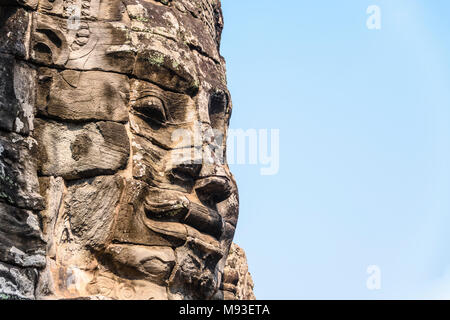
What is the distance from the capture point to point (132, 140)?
Result: 11.8 meters

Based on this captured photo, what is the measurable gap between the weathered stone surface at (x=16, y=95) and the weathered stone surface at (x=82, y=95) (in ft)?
0.52

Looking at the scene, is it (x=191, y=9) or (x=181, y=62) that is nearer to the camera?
(x=181, y=62)

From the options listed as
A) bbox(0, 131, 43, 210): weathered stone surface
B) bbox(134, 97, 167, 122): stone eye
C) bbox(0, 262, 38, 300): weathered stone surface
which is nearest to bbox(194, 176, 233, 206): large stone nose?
bbox(134, 97, 167, 122): stone eye

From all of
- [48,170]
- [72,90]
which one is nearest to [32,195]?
[48,170]

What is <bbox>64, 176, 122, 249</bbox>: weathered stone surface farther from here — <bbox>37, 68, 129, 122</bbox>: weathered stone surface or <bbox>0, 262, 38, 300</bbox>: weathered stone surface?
<bbox>0, 262, 38, 300</bbox>: weathered stone surface

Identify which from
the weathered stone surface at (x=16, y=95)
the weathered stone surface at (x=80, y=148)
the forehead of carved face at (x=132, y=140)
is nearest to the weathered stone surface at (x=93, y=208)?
the forehead of carved face at (x=132, y=140)

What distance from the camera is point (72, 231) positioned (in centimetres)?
1141

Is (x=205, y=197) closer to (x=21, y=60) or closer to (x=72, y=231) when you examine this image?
(x=72, y=231)

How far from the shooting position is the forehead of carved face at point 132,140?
11422mm

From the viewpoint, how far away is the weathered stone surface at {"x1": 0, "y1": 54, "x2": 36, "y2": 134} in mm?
11023

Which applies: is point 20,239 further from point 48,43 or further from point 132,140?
point 48,43

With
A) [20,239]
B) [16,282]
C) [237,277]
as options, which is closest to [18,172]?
[20,239]

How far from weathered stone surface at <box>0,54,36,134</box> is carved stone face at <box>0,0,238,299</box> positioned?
0.48 feet
